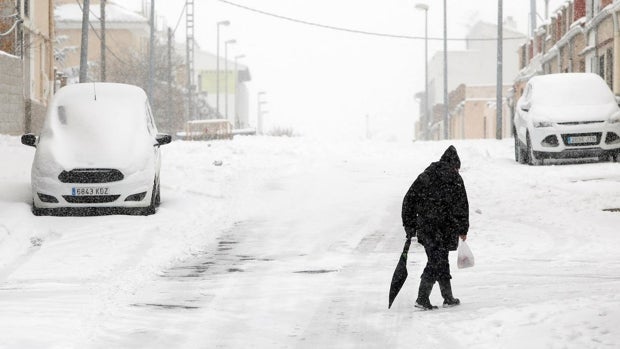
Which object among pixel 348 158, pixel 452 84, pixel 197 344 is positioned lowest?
pixel 197 344

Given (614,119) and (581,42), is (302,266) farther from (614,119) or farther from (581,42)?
(581,42)

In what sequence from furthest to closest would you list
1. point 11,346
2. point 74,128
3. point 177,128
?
point 177,128
point 74,128
point 11,346

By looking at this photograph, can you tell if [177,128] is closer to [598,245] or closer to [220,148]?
[220,148]

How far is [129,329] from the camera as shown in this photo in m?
8.12

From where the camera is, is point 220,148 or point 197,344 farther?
point 220,148

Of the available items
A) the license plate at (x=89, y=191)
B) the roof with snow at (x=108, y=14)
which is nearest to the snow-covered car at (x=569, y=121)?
the license plate at (x=89, y=191)

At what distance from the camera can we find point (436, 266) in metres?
9.28

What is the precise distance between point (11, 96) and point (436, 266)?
68.3 ft

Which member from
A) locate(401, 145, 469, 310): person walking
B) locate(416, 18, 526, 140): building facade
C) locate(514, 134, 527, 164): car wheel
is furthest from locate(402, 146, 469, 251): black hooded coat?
locate(416, 18, 526, 140): building facade

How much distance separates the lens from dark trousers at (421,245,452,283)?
9.24m

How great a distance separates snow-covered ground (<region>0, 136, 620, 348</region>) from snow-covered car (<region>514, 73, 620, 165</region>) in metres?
0.53

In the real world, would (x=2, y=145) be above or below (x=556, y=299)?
above

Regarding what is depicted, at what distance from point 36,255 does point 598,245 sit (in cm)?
669

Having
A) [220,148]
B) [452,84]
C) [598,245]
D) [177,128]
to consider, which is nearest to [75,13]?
[177,128]
